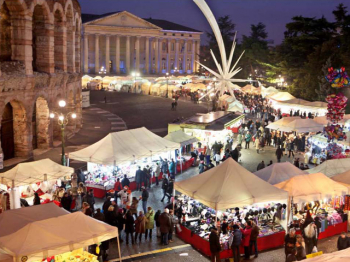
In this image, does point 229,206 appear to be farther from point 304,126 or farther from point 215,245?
point 304,126

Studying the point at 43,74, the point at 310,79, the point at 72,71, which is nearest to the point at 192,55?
the point at 310,79

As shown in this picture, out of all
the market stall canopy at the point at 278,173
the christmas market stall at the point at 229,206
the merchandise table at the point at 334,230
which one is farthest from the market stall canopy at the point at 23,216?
the merchandise table at the point at 334,230

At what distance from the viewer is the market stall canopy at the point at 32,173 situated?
60.4 ft

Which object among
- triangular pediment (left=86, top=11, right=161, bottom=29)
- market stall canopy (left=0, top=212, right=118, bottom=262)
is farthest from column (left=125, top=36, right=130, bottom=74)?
market stall canopy (left=0, top=212, right=118, bottom=262)

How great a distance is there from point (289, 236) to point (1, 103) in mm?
17169

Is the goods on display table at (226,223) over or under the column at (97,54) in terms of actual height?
under

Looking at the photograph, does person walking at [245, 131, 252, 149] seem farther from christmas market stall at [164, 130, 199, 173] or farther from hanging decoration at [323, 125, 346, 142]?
hanging decoration at [323, 125, 346, 142]

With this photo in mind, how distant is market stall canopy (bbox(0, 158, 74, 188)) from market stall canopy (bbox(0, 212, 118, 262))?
23.6ft

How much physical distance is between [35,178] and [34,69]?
13.4 metres

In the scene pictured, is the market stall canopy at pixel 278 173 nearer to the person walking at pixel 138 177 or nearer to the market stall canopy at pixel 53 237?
the person walking at pixel 138 177

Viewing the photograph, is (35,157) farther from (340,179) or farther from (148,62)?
(148,62)

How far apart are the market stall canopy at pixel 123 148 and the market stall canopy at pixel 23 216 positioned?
26.2ft

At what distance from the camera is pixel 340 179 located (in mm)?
17844

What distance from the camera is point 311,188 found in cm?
1653
